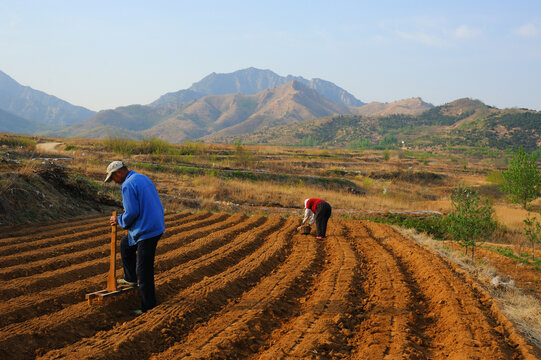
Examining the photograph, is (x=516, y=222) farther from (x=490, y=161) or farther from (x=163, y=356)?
(x=490, y=161)

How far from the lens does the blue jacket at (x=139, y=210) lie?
5.46 meters

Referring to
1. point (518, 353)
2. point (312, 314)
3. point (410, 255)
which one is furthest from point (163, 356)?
point (410, 255)

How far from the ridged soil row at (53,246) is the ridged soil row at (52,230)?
0.46 ft

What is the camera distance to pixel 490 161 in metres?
Result: 77.6

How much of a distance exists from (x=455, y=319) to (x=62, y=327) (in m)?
5.17

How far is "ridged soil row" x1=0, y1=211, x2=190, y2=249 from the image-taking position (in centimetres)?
941

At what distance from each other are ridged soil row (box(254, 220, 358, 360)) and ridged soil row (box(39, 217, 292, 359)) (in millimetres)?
1161

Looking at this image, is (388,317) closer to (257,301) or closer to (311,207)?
(257,301)

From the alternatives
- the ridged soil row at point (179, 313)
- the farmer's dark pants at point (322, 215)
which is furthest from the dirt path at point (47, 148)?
the ridged soil row at point (179, 313)

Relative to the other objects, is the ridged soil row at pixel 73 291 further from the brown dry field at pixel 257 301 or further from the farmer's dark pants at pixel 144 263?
the farmer's dark pants at pixel 144 263

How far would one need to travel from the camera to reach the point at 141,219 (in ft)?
18.2

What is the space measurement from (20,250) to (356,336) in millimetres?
7129

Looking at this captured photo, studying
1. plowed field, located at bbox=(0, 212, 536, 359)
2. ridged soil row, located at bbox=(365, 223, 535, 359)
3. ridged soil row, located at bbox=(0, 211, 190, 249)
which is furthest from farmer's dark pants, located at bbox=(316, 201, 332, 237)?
ridged soil row, located at bbox=(0, 211, 190, 249)

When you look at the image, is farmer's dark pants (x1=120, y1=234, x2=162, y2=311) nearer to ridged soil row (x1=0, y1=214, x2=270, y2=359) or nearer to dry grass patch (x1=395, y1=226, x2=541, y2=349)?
ridged soil row (x1=0, y1=214, x2=270, y2=359)
